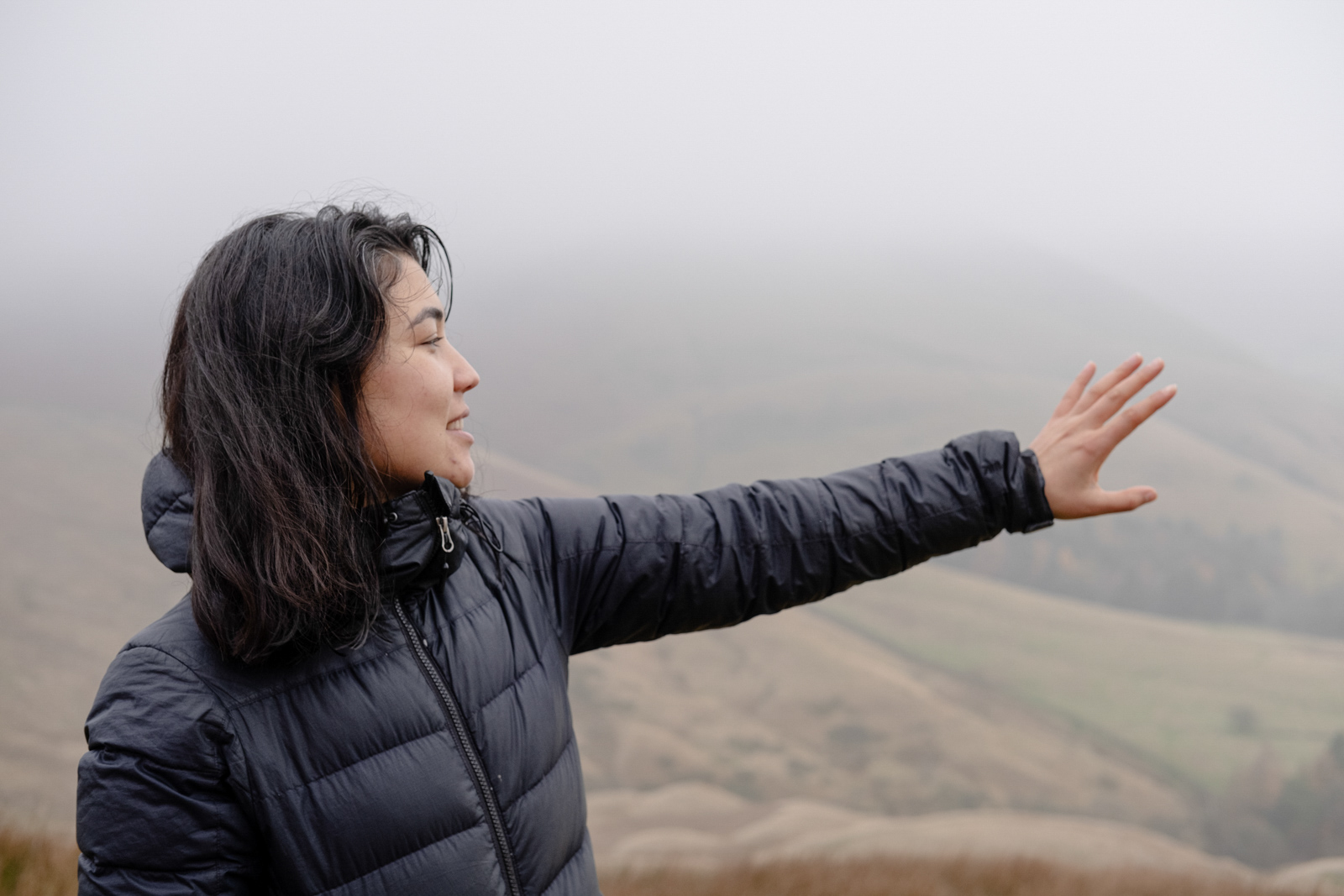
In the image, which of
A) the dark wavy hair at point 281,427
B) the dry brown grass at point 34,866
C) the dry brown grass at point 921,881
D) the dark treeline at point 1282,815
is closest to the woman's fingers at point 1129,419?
the dark wavy hair at point 281,427

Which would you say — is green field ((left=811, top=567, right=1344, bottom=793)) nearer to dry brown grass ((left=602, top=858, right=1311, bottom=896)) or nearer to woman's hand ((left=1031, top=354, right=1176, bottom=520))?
dry brown grass ((left=602, top=858, right=1311, bottom=896))

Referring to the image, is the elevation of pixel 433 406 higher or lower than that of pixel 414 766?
higher

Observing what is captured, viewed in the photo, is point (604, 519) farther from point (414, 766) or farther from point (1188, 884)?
point (1188, 884)

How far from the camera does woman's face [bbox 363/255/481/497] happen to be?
666 mm

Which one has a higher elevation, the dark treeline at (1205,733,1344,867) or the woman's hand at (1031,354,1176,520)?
the woman's hand at (1031,354,1176,520)

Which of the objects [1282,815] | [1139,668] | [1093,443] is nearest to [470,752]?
[1093,443]

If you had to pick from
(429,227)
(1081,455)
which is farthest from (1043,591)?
(429,227)

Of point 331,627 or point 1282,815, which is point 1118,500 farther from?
point 1282,815

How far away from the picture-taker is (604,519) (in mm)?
821

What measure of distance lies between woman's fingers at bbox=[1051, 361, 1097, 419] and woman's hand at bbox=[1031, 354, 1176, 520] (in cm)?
2

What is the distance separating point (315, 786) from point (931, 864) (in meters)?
1.83

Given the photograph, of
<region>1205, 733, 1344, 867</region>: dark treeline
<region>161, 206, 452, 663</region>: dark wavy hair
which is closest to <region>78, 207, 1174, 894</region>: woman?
<region>161, 206, 452, 663</region>: dark wavy hair

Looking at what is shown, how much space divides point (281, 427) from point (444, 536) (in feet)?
0.46

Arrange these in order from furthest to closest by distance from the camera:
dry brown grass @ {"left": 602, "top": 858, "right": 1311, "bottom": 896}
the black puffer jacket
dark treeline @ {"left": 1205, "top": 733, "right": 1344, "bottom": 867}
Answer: dark treeline @ {"left": 1205, "top": 733, "right": 1344, "bottom": 867}
dry brown grass @ {"left": 602, "top": 858, "right": 1311, "bottom": 896}
the black puffer jacket
